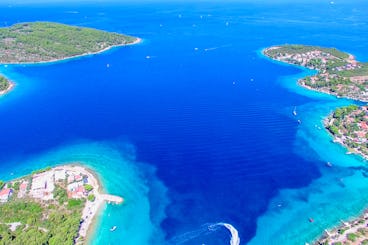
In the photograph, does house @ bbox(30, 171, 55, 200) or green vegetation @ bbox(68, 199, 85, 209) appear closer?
green vegetation @ bbox(68, 199, 85, 209)

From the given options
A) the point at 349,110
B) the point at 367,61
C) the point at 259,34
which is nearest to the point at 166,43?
the point at 259,34

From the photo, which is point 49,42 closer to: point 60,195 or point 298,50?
point 298,50

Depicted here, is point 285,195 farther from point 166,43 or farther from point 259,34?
point 259,34

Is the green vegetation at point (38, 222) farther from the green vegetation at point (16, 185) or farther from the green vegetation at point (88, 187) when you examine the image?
the green vegetation at point (88, 187)

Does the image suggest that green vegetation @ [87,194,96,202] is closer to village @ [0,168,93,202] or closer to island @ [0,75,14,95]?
village @ [0,168,93,202]

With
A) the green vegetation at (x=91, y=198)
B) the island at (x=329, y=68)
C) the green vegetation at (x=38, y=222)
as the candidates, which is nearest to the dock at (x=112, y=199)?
the green vegetation at (x=91, y=198)

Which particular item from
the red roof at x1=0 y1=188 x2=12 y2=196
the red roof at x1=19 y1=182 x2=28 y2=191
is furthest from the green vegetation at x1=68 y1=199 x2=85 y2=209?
the red roof at x1=0 y1=188 x2=12 y2=196

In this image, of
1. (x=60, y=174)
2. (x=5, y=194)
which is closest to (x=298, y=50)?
(x=60, y=174)

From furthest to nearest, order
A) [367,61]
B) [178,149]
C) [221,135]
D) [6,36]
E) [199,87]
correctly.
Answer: [6,36]
[367,61]
[199,87]
[221,135]
[178,149]

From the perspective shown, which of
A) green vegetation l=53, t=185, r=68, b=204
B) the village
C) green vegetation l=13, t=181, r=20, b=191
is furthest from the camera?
green vegetation l=13, t=181, r=20, b=191
